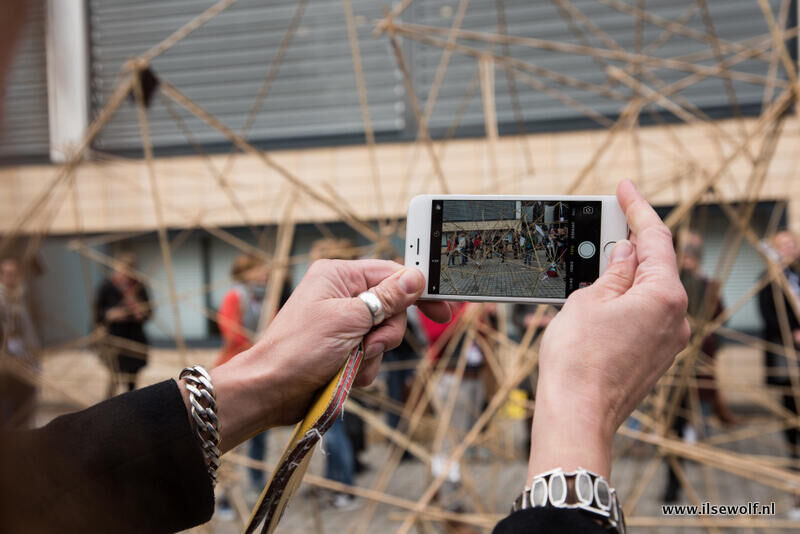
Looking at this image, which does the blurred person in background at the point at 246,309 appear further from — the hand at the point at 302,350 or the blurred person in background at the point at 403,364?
the hand at the point at 302,350

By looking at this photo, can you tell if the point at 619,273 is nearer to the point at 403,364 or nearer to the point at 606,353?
the point at 606,353

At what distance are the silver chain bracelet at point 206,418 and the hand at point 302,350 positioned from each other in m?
0.02

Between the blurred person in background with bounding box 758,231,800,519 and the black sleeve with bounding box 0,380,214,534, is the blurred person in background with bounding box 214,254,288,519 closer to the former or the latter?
the blurred person in background with bounding box 758,231,800,519

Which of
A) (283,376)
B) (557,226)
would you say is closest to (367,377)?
(283,376)

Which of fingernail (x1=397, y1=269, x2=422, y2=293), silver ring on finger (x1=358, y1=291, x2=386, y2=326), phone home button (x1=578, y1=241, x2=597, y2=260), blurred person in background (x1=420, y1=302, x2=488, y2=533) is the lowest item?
blurred person in background (x1=420, y1=302, x2=488, y2=533)

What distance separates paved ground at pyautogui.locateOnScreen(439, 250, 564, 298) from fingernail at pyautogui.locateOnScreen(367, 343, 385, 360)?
68 millimetres

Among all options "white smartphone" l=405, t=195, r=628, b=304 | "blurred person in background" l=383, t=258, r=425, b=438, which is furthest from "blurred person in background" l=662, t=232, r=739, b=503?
"white smartphone" l=405, t=195, r=628, b=304

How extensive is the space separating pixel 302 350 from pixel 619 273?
22 cm

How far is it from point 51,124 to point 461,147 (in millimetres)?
4050

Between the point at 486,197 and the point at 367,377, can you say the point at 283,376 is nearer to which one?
the point at 367,377

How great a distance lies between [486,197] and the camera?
599 mm

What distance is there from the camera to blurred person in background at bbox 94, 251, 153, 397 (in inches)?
78.3

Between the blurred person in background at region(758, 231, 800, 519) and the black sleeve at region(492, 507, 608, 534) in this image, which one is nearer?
the black sleeve at region(492, 507, 608, 534)

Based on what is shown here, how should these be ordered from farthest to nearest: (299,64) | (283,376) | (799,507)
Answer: (299,64), (799,507), (283,376)
